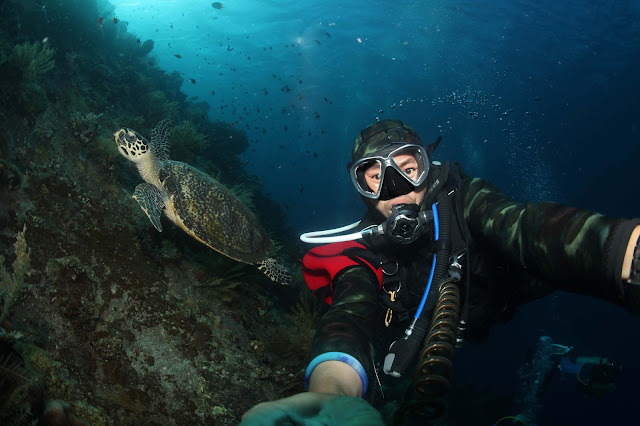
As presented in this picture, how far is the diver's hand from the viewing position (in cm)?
96

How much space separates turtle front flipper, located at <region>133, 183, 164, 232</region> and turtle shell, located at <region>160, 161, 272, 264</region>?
0.26m

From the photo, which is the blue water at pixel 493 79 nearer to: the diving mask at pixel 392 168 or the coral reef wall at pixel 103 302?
the coral reef wall at pixel 103 302

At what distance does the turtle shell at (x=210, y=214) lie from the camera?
13.8 feet

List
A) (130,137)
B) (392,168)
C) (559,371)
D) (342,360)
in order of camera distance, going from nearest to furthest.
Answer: (342,360)
(392,168)
(130,137)
(559,371)

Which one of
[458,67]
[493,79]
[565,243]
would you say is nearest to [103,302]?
[565,243]

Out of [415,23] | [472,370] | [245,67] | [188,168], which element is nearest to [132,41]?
[188,168]

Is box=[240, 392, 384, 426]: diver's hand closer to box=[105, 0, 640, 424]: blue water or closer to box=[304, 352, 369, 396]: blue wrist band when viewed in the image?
box=[304, 352, 369, 396]: blue wrist band

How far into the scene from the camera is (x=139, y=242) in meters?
3.80

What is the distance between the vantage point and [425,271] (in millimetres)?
2891

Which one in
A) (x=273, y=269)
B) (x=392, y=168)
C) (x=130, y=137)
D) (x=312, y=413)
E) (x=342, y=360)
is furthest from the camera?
(x=273, y=269)

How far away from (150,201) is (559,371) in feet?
54.1

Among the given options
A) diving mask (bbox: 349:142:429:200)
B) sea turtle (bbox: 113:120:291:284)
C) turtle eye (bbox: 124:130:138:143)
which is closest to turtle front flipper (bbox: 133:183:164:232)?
sea turtle (bbox: 113:120:291:284)

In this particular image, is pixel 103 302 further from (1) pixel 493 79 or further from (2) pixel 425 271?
(1) pixel 493 79

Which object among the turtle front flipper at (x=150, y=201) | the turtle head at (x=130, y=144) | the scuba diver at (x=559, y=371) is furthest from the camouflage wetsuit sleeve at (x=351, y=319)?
the scuba diver at (x=559, y=371)
